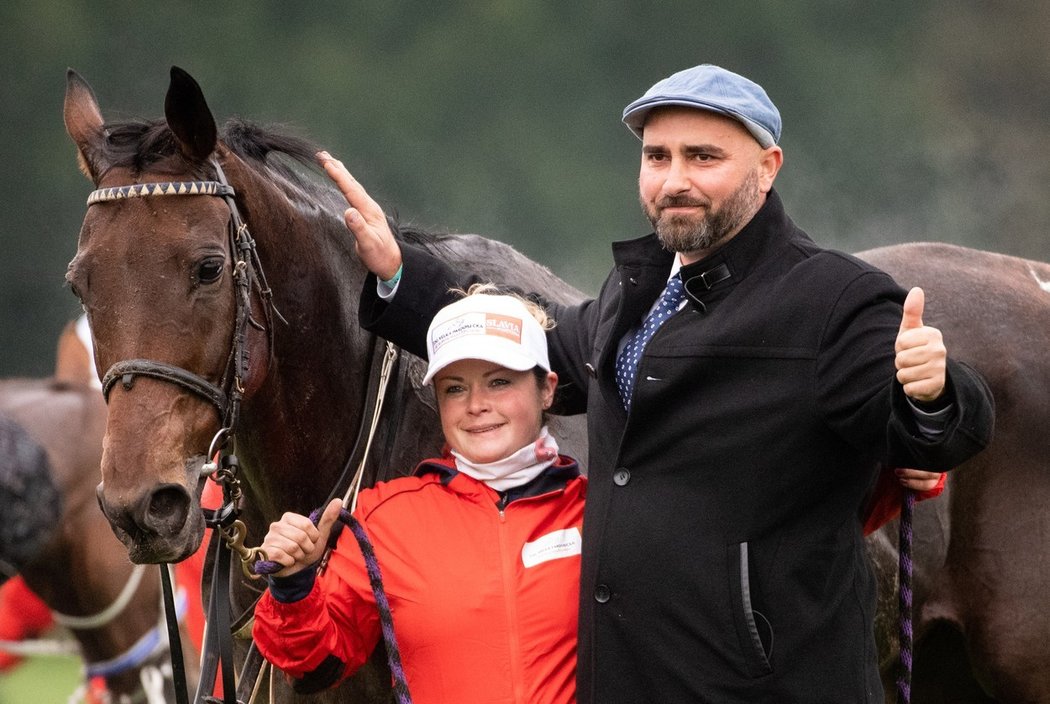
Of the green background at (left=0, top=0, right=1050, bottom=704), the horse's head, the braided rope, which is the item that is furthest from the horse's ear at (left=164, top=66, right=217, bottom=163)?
the green background at (left=0, top=0, right=1050, bottom=704)

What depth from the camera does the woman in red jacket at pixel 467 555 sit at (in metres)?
2.26

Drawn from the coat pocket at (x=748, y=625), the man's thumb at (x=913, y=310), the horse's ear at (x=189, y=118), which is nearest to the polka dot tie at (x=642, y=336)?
the coat pocket at (x=748, y=625)

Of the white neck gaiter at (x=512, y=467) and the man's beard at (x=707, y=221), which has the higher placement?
the man's beard at (x=707, y=221)

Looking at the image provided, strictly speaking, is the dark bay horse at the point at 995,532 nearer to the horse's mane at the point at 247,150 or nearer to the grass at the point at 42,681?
the horse's mane at the point at 247,150

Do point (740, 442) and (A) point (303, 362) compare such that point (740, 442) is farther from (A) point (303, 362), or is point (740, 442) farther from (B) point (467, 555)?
(A) point (303, 362)

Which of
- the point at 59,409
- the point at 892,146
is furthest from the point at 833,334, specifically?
the point at 892,146

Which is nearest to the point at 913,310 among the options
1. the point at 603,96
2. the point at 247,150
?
the point at 247,150

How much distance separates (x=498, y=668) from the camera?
7.57 ft

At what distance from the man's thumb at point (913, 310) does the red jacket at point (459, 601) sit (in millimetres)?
761

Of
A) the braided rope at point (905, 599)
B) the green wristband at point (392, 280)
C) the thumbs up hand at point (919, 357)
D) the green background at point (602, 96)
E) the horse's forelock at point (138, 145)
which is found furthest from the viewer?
the green background at point (602, 96)

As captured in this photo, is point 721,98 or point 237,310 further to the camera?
point 237,310

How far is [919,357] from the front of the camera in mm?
1995

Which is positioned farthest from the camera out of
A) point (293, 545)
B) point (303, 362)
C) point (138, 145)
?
point (303, 362)

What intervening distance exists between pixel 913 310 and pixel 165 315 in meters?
1.30
